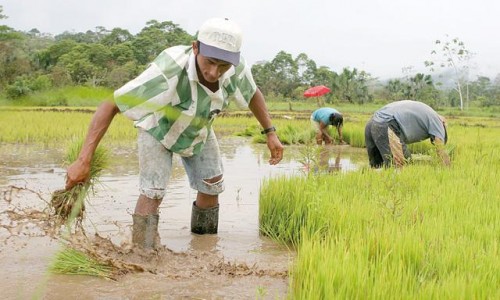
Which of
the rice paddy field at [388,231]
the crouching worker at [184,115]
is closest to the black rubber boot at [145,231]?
the crouching worker at [184,115]

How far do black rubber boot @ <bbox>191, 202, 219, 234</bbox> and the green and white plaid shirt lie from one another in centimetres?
56

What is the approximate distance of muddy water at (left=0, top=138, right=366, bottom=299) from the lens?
7.73 ft

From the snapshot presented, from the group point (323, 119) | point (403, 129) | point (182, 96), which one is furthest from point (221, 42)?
point (323, 119)

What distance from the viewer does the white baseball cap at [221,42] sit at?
2.15m

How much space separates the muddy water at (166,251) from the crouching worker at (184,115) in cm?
26

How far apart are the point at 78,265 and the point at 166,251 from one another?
0.54 metres

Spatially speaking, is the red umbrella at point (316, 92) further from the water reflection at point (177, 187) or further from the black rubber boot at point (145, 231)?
the black rubber boot at point (145, 231)

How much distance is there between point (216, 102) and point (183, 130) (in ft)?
0.72

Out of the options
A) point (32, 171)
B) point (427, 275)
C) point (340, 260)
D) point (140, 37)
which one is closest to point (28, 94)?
point (140, 37)

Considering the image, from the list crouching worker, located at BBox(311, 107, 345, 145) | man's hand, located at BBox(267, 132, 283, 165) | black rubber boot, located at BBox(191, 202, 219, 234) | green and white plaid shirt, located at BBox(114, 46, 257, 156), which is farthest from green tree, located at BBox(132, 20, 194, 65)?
crouching worker, located at BBox(311, 107, 345, 145)

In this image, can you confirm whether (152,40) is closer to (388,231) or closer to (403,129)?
(388,231)

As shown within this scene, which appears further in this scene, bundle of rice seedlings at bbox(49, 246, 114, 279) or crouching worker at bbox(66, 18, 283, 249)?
bundle of rice seedlings at bbox(49, 246, 114, 279)

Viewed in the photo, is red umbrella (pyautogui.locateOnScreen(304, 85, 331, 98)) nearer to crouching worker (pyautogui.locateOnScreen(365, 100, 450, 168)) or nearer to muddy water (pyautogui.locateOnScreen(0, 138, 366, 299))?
muddy water (pyautogui.locateOnScreen(0, 138, 366, 299))

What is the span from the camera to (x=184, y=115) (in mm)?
2738
